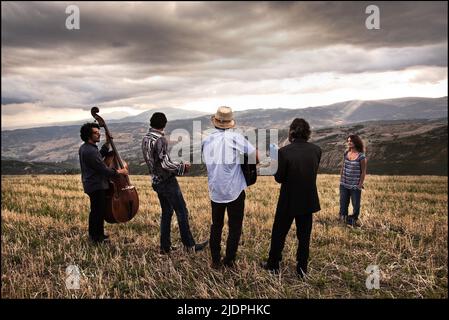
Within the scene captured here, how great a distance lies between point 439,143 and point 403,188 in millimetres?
137228

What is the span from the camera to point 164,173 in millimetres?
6711

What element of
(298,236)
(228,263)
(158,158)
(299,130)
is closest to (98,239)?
(158,158)

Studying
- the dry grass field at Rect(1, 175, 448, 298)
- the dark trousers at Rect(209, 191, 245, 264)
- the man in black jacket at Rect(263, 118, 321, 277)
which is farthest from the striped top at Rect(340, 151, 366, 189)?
the dark trousers at Rect(209, 191, 245, 264)

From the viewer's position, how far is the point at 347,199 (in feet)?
32.6

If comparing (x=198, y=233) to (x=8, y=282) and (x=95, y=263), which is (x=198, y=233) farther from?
(x=8, y=282)

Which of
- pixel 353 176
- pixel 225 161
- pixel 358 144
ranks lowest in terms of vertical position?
pixel 353 176

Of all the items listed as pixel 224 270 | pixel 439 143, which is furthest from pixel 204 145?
pixel 439 143

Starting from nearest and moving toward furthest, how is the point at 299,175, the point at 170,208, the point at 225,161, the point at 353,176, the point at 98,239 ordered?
the point at 299,175, the point at 225,161, the point at 170,208, the point at 98,239, the point at 353,176

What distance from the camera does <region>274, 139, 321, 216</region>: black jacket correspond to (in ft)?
18.9

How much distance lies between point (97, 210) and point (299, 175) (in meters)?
4.40

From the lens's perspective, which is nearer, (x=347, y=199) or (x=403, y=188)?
(x=347, y=199)

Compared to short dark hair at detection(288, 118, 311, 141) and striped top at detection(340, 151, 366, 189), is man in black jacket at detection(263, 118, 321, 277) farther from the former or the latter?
striped top at detection(340, 151, 366, 189)

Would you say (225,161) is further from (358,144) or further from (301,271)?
(358,144)

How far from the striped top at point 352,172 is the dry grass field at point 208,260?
3.50 ft
